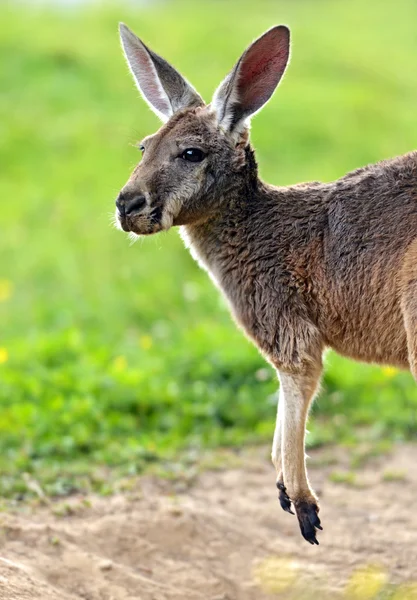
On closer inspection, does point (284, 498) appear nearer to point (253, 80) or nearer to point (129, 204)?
point (129, 204)

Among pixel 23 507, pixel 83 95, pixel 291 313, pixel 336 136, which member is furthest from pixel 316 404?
pixel 83 95

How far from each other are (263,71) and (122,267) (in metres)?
5.44

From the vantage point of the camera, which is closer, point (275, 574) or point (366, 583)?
point (366, 583)

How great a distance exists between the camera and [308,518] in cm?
415

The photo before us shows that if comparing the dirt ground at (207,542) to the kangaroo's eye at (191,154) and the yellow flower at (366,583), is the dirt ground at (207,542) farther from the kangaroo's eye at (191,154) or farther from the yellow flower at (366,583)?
the kangaroo's eye at (191,154)

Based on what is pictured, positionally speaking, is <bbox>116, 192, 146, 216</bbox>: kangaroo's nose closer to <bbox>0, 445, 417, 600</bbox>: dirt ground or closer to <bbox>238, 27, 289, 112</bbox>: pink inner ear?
<bbox>238, 27, 289, 112</bbox>: pink inner ear

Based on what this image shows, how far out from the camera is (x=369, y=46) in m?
19.6

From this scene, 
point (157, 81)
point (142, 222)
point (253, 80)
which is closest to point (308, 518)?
point (142, 222)

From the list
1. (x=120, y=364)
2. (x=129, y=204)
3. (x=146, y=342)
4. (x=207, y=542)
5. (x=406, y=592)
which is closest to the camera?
(x=129, y=204)

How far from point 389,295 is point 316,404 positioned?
311cm

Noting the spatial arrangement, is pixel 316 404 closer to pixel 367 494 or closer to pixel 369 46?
pixel 367 494

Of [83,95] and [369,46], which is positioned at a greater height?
[369,46]

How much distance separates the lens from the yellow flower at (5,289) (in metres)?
8.87

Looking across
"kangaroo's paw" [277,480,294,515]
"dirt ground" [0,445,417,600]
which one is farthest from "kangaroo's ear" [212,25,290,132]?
"dirt ground" [0,445,417,600]
